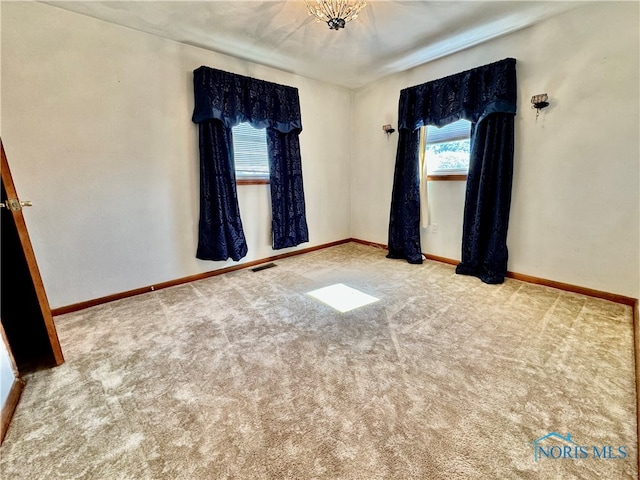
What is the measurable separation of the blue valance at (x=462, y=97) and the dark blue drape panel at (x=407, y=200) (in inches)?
9.2

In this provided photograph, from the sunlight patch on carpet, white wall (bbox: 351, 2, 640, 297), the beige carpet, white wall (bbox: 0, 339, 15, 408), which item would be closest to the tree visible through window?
white wall (bbox: 351, 2, 640, 297)

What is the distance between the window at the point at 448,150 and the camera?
10.6 feet

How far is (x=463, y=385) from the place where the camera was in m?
1.53

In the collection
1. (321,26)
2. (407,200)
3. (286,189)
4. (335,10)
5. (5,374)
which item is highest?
(321,26)

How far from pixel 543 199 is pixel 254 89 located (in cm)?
322

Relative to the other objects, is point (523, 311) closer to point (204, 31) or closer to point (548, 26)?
point (548, 26)

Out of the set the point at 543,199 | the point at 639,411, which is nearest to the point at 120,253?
the point at 639,411

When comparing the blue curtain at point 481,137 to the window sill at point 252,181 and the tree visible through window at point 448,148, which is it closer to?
the tree visible through window at point 448,148

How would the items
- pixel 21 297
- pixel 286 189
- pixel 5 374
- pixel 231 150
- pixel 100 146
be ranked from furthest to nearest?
pixel 286 189 → pixel 231 150 → pixel 100 146 → pixel 21 297 → pixel 5 374

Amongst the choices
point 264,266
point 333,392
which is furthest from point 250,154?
point 333,392

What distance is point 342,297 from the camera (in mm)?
2674

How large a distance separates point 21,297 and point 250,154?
7.94ft

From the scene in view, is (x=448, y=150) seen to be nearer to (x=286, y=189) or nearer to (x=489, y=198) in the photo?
(x=489, y=198)

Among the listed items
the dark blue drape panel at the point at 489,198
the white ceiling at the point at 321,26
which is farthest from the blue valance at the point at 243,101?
the dark blue drape panel at the point at 489,198
